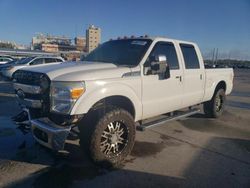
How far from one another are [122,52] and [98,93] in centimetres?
150

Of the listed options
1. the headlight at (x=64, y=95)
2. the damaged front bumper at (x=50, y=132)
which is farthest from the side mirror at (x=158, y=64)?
the damaged front bumper at (x=50, y=132)

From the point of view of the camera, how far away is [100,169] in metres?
3.99

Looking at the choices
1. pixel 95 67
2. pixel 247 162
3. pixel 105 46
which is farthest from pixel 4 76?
pixel 247 162

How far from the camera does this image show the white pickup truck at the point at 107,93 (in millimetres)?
3617

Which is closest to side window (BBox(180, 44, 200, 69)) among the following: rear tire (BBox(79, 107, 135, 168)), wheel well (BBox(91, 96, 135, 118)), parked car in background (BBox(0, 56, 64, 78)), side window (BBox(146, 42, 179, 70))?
side window (BBox(146, 42, 179, 70))

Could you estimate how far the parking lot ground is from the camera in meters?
3.62

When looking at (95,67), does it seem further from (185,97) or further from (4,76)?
(4,76)

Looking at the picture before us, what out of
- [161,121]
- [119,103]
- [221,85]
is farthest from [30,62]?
[119,103]

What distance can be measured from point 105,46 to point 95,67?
145 centimetres

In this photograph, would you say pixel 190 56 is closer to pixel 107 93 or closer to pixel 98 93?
pixel 107 93

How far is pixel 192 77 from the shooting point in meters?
5.85

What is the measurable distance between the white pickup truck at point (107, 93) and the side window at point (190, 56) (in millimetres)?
162

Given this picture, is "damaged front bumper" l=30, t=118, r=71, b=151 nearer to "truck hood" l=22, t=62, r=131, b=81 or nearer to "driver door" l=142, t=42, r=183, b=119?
"truck hood" l=22, t=62, r=131, b=81

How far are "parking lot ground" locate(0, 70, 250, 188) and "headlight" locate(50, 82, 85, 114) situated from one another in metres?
0.98
